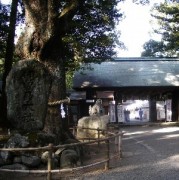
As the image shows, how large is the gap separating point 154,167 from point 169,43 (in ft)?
58.2

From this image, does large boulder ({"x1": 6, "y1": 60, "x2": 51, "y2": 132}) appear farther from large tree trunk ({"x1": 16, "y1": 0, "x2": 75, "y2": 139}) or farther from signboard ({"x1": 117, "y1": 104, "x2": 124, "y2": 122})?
signboard ({"x1": 117, "y1": 104, "x2": 124, "y2": 122})

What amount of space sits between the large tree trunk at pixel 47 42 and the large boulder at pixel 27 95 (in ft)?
5.79

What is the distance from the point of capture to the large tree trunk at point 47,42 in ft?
33.5

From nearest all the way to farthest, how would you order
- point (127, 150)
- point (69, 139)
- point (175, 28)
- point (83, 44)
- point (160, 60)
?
1. point (69, 139)
2. point (127, 150)
3. point (83, 44)
4. point (175, 28)
5. point (160, 60)

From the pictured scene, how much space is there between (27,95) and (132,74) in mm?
20334

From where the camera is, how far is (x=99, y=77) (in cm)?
2750

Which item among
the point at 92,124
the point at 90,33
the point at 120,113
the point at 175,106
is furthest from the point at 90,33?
the point at 175,106

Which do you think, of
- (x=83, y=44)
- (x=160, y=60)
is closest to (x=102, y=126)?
(x=83, y=44)

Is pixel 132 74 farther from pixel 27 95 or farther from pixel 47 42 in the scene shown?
pixel 27 95

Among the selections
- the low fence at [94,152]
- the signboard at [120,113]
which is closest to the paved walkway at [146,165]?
the low fence at [94,152]

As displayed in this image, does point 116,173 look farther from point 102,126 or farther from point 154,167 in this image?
point 102,126

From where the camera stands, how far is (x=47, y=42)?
33.6 ft

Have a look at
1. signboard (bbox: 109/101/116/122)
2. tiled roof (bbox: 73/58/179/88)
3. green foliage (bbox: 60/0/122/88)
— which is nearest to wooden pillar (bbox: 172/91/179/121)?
tiled roof (bbox: 73/58/179/88)

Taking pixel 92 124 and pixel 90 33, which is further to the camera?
pixel 90 33
